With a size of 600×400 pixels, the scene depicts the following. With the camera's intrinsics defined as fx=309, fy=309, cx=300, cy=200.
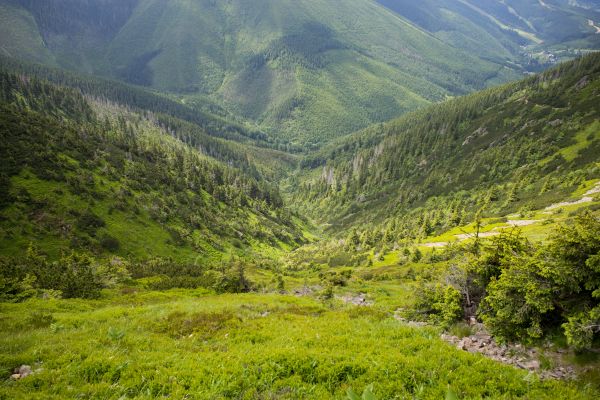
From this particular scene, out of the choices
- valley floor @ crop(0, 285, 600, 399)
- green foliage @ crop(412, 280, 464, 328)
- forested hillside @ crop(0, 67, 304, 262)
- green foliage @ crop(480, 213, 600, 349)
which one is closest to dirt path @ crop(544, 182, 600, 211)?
green foliage @ crop(412, 280, 464, 328)

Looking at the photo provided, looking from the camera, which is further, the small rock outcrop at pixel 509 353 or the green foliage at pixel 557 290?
the green foliage at pixel 557 290

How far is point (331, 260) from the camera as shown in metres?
116

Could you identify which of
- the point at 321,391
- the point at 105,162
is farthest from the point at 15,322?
the point at 105,162

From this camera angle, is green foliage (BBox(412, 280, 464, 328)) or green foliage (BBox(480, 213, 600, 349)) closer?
green foliage (BBox(480, 213, 600, 349))

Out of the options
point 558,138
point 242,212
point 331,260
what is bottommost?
point 331,260

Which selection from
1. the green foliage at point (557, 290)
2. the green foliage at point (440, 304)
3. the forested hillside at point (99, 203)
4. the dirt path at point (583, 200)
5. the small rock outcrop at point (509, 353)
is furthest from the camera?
the dirt path at point (583, 200)

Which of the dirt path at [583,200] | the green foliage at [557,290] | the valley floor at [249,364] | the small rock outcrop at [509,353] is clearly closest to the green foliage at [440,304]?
the small rock outcrop at [509,353]

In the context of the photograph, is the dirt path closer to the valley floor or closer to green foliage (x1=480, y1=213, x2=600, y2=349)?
green foliage (x1=480, y1=213, x2=600, y2=349)

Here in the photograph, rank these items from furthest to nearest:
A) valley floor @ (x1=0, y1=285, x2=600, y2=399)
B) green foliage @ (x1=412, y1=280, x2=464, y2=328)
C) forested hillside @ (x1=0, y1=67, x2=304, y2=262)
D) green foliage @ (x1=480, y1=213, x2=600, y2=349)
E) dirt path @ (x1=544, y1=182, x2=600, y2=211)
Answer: dirt path @ (x1=544, y1=182, x2=600, y2=211) < forested hillside @ (x1=0, y1=67, x2=304, y2=262) < green foliage @ (x1=412, y1=280, x2=464, y2=328) < green foliage @ (x1=480, y1=213, x2=600, y2=349) < valley floor @ (x1=0, y1=285, x2=600, y2=399)

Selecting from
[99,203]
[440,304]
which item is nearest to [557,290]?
[440,304]

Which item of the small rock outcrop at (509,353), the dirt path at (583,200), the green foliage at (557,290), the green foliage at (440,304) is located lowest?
the small rock outcrop at (509,353)

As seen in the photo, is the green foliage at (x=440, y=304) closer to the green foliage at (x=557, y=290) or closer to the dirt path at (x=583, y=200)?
the green foliage at (x=557, y=290)

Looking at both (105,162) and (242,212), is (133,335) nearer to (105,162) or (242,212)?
(105,162)

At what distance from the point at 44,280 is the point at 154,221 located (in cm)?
7186
